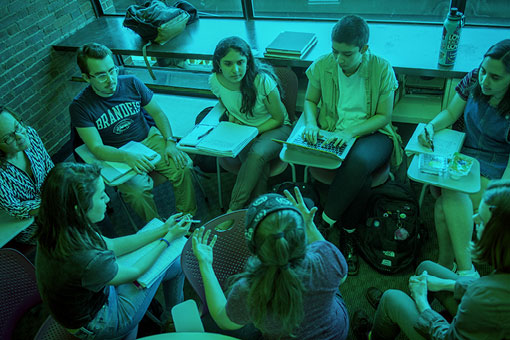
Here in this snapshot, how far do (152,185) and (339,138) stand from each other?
126 cm

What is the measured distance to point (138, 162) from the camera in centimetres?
242

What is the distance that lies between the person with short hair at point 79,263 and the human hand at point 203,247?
1.12ft

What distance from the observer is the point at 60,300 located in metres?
1.51

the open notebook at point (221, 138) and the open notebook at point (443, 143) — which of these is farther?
the open notebook at point (221, 138)

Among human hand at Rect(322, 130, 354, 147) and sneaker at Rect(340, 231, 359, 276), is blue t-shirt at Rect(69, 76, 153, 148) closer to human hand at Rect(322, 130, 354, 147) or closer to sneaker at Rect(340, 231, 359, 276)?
human hand at Rect(322, 130, 354, 147)

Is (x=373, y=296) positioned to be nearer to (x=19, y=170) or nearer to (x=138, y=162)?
(x=138, y=162)

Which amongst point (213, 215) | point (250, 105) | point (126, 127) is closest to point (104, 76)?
point (126, 127)

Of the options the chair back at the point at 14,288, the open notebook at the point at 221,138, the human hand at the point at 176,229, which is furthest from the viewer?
the open notebook at the point at 221,138

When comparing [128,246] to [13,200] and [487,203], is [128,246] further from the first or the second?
[487,203]

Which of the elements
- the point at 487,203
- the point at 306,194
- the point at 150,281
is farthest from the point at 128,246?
the point at 487,203

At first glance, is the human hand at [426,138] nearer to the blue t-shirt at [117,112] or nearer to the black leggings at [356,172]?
the black leggings at [356,172]

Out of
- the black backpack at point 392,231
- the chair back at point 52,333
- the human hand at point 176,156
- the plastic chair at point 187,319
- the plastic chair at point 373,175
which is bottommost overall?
the black backpack at point 392,231

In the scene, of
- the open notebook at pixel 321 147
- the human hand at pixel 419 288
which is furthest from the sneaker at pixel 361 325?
the open notebook at pixel 321 147

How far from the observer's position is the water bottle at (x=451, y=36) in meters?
2.33
